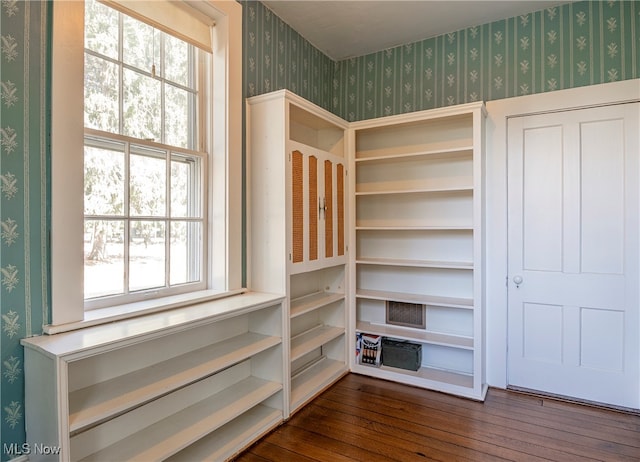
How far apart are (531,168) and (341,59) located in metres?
2.08

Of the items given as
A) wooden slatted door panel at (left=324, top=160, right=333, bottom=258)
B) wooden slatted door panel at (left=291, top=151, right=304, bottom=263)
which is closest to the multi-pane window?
wooden slatted door panel at (left=291, top=151, right=304, bottom=263)

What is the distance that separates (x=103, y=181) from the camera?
72.8 inches

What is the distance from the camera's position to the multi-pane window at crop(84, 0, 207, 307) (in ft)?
5.99

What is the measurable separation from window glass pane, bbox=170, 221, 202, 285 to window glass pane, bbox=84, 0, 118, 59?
976 mm

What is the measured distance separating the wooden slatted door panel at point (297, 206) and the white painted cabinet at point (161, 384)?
379mm

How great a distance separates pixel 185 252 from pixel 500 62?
2.86 m

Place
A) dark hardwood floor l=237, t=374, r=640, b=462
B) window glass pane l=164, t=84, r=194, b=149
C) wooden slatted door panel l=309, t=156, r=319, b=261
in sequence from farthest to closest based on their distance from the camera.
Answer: wooden slatted door panel l=309, t=156, r=319, b=261
window glass pane l=164, t=84, r=194, b=149
dark hardwood floor l=237, t=374, r=640, b=462

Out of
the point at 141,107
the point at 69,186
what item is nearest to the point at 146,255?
the point at 69,186

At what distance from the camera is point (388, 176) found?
3.38 metres

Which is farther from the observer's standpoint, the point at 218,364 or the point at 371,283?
the point at 371,283

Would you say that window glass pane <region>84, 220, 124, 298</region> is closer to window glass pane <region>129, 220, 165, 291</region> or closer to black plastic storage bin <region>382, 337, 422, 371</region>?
window glass pane <region>129, 220, 165, 291</region>

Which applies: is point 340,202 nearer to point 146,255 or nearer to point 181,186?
point 181,186

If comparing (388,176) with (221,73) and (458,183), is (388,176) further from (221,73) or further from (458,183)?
(221,73)

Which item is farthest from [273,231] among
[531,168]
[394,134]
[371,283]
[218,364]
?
[531,168]
